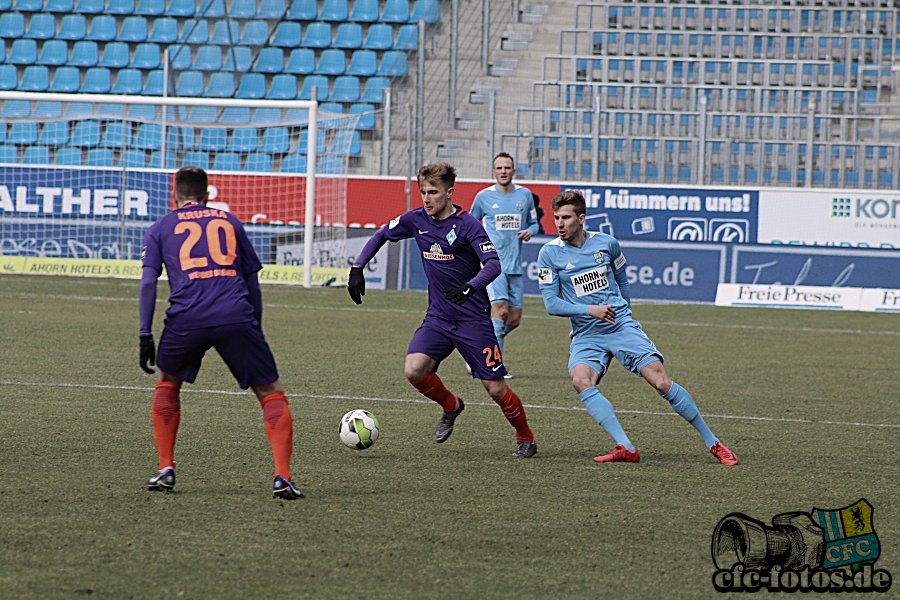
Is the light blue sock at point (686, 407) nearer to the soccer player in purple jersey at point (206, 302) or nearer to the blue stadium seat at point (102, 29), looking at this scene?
the soccer player in purple jersey at point (206, 302)

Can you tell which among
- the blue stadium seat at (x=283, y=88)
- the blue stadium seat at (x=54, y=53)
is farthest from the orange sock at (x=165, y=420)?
the blue stadium seat at (x=54, y=53)

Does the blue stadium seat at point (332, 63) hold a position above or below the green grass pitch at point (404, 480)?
above

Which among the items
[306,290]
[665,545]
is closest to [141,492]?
[665,545]

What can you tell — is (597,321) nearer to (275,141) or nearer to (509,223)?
(509,223)

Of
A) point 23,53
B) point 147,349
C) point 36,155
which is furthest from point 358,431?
point 23,53

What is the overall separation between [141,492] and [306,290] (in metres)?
14.1

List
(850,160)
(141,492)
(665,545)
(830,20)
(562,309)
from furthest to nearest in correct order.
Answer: (830,20) < (850,160) < (562,309) < (141,492) < (665,545)

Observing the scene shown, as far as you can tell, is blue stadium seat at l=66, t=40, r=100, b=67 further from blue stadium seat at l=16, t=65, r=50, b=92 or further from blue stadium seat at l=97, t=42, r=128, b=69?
blue stadium seat at l=16, t=65, r=50, b=92

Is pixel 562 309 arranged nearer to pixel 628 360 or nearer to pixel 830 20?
pixel 628 360

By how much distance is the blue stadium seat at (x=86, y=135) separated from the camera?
22.8 m

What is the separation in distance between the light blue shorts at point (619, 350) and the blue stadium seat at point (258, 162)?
1677 centimetres

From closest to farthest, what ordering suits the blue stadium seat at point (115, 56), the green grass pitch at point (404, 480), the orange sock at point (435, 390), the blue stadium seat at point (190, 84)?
1. the green grass pitch at point (404, 480)
2. the orange sock at point (435, 390)
3. the blue stadium seat at point (190, 84)
4. the blue stadium seat at point (115, 56)

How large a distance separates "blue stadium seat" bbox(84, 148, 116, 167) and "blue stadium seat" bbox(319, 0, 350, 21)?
6.04 m

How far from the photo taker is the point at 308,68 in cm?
2533
